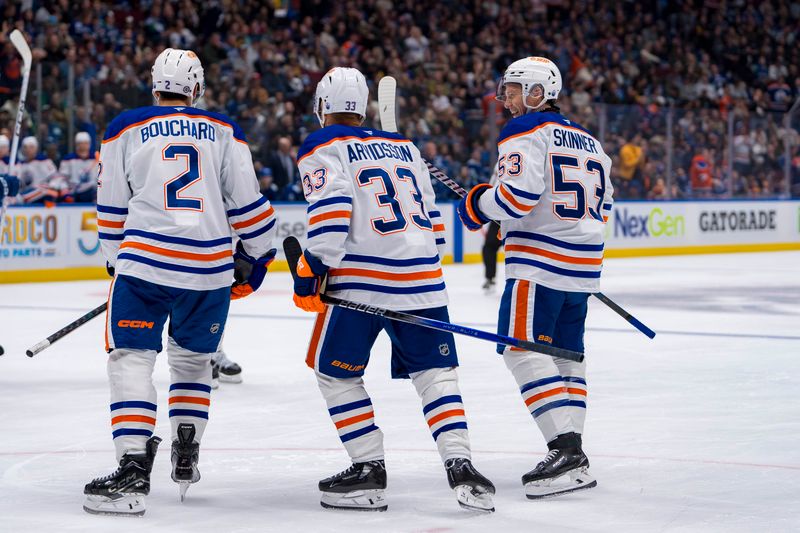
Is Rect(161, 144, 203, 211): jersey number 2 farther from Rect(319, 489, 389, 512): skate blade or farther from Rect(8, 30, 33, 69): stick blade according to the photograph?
Rect(8, 30, 33, 69): stick blade

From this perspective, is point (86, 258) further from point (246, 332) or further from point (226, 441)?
point (226, 441)

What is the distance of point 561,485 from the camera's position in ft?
12.5

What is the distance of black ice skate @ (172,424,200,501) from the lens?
361 cm

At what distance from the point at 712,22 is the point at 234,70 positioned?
1089 centimetres

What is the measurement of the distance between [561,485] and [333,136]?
48.7 inches

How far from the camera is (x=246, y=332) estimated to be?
818cm

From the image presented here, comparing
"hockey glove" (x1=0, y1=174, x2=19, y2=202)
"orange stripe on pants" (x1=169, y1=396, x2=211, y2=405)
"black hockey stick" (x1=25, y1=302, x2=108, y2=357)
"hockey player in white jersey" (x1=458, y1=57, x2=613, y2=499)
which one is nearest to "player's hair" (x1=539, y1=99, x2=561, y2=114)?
"hockey player in white jersey" (x1=458, y1=57, x2=613, y2=499)

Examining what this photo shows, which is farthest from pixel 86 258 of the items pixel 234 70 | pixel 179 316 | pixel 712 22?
pixel 712 22

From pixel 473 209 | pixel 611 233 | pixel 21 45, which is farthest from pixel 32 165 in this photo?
pixel 473 209

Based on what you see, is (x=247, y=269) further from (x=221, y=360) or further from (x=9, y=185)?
(x=9, y=185)

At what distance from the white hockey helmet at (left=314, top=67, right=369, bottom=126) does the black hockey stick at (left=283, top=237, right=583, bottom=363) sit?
40 centimetres

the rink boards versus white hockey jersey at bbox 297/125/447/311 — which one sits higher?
white hockey jersey at bbox 297/125/447/311

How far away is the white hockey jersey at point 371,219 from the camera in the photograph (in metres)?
3.54

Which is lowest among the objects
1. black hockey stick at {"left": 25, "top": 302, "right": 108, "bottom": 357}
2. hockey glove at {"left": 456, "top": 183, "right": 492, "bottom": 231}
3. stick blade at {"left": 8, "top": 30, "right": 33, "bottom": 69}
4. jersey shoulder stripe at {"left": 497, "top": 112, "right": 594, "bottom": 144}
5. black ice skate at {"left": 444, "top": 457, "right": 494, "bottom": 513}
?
black ice skate at {"left": 444, "top": 457, "right": 494, "bottom": 513}
